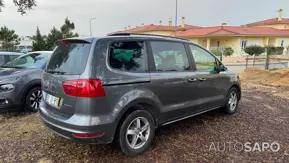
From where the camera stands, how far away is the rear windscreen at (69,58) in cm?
279

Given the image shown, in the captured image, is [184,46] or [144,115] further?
[184,46]

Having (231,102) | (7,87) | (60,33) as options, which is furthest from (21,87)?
(60,33)

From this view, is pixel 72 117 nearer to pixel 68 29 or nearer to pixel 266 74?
pixel 266 74

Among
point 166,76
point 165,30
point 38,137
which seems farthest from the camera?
point 165,30

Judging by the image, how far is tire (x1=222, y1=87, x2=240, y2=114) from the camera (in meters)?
5.01

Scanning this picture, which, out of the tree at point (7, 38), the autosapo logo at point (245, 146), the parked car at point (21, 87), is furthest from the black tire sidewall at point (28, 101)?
the tree at point (7, 38)

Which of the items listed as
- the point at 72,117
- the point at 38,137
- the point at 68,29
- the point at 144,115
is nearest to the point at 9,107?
the point at 38,137

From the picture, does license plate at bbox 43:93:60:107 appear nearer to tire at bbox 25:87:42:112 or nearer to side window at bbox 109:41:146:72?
side window at bbox 109:41:146:72

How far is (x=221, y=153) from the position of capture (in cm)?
329

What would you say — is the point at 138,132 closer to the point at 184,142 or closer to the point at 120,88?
the point at 120,88

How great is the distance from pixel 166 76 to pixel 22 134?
287cm

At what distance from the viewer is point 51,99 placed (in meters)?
3.09

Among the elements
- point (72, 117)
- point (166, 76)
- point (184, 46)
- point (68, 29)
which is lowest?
point (72, 117)

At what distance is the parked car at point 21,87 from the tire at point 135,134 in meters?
3.11
